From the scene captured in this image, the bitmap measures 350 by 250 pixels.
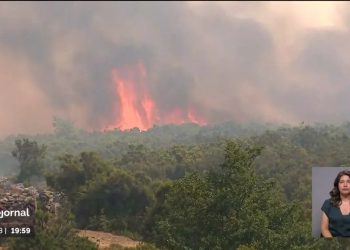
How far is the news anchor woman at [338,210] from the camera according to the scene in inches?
1288

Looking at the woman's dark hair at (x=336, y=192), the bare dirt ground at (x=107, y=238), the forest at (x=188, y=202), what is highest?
the woman's dark hair at (x=336, y=192)

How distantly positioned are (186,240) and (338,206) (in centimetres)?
1012

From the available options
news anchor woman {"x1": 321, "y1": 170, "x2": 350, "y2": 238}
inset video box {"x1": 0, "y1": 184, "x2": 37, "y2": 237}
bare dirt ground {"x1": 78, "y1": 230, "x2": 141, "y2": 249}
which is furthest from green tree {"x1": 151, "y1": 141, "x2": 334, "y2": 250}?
bare dirt ground {"x1": 78, "y1": 230, "x2": 141, "y2": 249}

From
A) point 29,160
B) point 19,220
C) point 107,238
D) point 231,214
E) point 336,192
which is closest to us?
point 336,192

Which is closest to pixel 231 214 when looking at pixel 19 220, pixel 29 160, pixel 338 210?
pixel 338 210

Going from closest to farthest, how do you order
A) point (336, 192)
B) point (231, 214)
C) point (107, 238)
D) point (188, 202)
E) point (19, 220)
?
point (336, 192), point (19, 220), point (231, 214), point (188, 202), point (107, 238)

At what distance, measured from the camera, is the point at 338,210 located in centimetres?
3331

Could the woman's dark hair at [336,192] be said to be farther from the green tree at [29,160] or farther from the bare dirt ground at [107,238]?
the green tree at [29,160]

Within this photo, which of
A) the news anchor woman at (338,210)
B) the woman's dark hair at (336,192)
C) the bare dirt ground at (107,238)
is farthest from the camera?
the bare dirt ground at (107,238)

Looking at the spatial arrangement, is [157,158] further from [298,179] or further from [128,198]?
[128,198]

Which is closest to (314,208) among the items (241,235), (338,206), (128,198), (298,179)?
(338,206)

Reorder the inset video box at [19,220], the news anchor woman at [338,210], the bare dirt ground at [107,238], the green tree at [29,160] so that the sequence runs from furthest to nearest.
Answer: the green tree at [29,160] → the bare dirt ground at [107,238] → the inset video box at [19,220] → the news anchor woman at [338,210]

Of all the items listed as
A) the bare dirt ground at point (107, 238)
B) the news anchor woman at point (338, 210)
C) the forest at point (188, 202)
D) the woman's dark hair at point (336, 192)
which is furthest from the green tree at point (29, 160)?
the woman's dark hair at point (336, 192)

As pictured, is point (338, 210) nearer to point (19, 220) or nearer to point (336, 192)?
point (336, 192)
